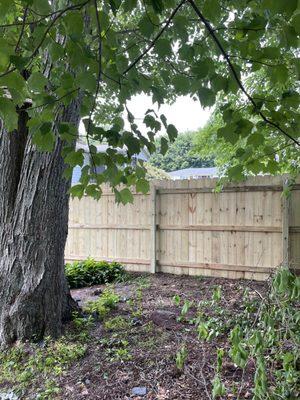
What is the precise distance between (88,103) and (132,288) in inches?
155

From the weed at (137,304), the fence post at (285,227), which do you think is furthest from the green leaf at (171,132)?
the fence post at (285,227)

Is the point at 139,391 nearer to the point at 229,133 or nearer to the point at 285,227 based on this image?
the point at 229,133

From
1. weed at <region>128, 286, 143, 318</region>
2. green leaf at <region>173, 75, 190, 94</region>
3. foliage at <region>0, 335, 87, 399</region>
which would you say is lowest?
foliage at <region>0, 335, 87, 399</region>

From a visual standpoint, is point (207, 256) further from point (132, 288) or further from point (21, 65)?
point (21, 65)

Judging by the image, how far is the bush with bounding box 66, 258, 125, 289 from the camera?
558 cm

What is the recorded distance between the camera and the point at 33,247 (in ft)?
10.2

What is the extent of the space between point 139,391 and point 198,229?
3.67 metres

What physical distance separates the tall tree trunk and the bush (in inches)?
93.4

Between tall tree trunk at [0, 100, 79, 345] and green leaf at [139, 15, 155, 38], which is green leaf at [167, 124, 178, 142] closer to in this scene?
green leaf at [139, 15, 155, 38]

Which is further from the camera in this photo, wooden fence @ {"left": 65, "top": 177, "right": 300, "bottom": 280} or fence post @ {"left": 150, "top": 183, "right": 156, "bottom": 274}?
fence post @ {"left": 150, "top": 183, "right": 156, "bottom": 274}

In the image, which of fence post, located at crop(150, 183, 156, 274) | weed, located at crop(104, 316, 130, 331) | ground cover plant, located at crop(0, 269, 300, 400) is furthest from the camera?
fence post, located at crop(150, 183, 156, 274)

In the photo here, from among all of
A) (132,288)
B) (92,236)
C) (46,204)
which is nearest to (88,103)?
(46,204)

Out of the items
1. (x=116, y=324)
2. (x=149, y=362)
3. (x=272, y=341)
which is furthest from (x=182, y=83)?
(x=116, y=324)

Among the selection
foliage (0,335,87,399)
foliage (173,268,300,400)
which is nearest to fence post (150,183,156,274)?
foliage (0,335,87,399)
